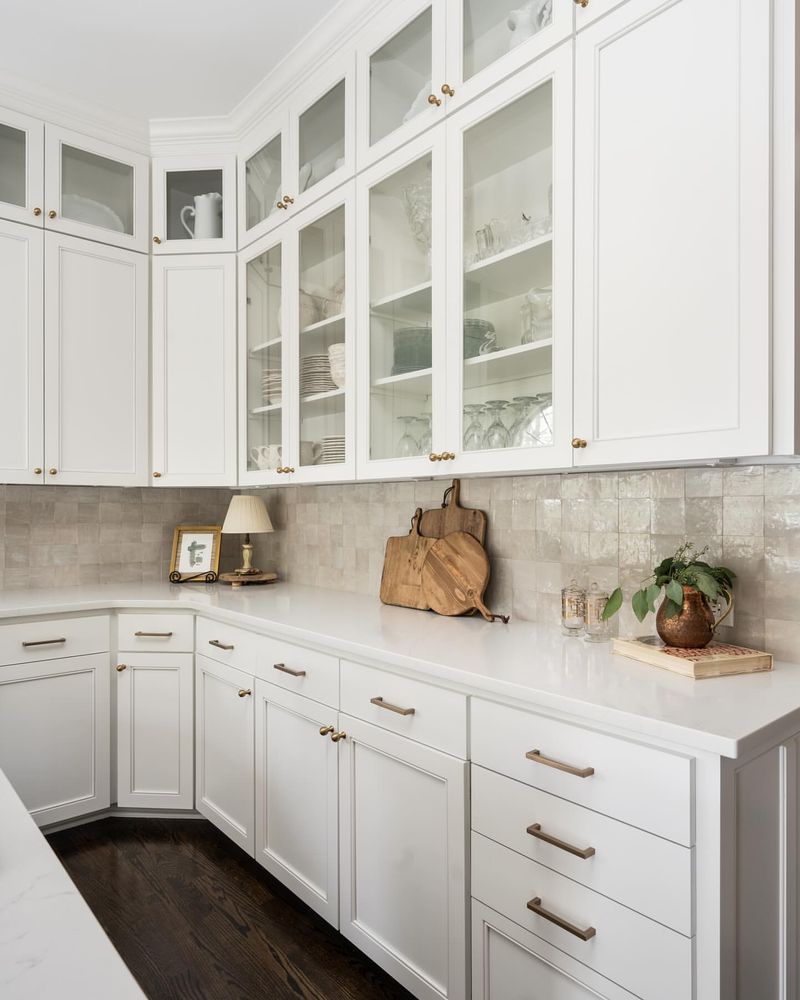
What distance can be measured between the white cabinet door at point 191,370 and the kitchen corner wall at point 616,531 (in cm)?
59

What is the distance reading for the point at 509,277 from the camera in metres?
1.68

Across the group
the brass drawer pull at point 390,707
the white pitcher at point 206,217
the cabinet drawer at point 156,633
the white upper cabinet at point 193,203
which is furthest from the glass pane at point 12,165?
the brass drawer pull at point 390,707

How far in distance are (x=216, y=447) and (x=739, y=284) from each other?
6.82ft

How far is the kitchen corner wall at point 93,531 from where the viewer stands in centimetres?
280

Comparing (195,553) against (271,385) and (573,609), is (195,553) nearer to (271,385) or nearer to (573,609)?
(271,385)

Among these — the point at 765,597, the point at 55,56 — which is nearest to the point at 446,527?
the point at 765,597

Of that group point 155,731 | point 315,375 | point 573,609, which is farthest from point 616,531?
point 155,731

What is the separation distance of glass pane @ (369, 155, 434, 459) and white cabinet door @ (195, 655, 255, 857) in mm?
926

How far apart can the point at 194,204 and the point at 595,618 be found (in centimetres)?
232

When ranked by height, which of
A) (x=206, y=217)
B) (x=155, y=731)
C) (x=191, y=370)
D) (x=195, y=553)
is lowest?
(x=155, y=731)

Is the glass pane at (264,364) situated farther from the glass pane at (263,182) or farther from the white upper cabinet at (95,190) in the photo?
the white upper cabinet at (95,190)

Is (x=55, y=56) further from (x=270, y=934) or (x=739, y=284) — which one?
(x=270, y=934)

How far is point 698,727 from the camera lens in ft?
3.41

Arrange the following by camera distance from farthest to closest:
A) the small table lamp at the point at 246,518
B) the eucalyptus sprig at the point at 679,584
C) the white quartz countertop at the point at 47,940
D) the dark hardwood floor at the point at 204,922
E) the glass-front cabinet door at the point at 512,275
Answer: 1. the small table lamp at the point at 246,518
2. the dark hardwood floor at the point at 204,922
3. the glass-front cabinet door at the point at 512,275
4. the eucalyptus sprig at the point at 679,584
5. the white quartz countertop at the point at 47,940
